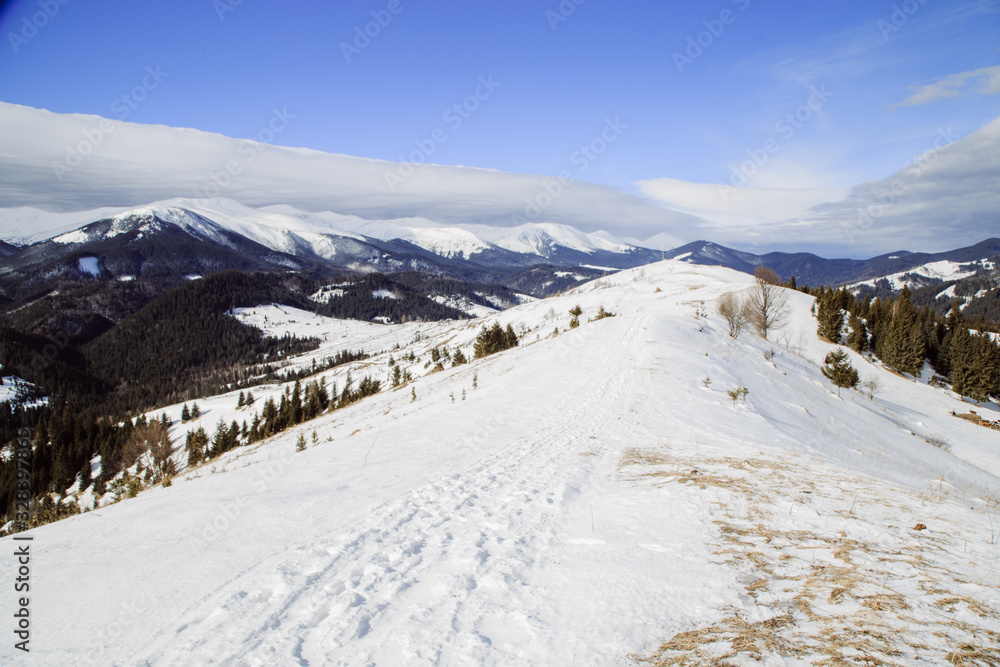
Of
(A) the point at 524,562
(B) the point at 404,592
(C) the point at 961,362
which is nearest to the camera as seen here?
(B) the point at 404,592

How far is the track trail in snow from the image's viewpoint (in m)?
3.97

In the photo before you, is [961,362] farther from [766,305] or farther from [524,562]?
[524,562]

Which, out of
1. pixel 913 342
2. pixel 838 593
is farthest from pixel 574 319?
pixel 838 593

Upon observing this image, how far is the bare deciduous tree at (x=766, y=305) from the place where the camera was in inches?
1912

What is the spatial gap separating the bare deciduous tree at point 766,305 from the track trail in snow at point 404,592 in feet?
156

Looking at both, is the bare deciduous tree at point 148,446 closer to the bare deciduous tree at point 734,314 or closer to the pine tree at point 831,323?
the bare deciduous tree at point 734,314

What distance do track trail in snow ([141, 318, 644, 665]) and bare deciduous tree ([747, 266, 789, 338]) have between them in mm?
47451

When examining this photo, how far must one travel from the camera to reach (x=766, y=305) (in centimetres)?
4897

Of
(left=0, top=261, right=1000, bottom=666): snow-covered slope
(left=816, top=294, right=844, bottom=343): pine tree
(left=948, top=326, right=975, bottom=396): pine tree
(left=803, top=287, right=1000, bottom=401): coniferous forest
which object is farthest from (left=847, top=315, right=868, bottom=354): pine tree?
(left=0, top=261, right=1000, bottom=666): snow-covered slope

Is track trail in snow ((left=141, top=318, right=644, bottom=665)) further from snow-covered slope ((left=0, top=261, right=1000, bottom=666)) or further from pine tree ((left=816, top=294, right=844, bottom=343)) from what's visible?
pine tree ((left=816, top=294, right=844, bottom=343))

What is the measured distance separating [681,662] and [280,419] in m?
58.1

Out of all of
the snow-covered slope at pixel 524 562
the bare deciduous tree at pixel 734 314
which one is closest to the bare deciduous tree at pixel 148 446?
the snow-covered slope at pixel 524 562

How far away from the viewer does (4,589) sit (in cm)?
496

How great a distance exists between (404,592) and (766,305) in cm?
5497
